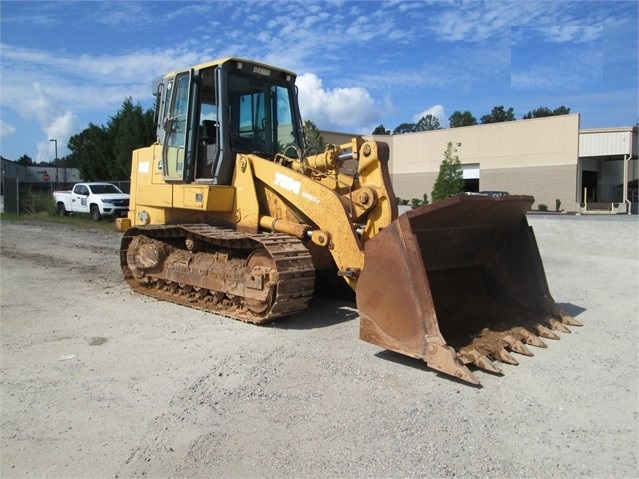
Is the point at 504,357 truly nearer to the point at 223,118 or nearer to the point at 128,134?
the point at 223,118

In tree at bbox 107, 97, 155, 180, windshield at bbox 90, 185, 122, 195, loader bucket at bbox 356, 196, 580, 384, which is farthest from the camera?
tree at bbox 107, 97, 155, 180

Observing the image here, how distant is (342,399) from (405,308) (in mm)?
1030

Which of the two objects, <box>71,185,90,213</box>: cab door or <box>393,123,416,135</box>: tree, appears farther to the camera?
<box>393,123,416,135</box>: tree

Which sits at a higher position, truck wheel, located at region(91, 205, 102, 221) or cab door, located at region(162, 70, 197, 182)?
cab door, located at region(162, 70, 197, 182)

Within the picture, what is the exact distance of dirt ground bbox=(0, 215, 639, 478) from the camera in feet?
11.2

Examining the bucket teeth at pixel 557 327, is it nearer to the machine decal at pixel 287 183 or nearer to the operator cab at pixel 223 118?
the machine decal at pixel 287 183

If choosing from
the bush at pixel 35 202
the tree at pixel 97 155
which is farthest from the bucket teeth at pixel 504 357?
the tree at pixel 97 155

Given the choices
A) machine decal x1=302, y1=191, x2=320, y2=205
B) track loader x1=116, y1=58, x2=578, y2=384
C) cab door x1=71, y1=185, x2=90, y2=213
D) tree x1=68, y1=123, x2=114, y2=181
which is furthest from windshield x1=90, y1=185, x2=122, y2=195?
machine decal x1=302, y1=191, x2=320, y2=205

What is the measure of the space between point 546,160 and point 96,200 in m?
32.3

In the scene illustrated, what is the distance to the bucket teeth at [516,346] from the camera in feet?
17.3

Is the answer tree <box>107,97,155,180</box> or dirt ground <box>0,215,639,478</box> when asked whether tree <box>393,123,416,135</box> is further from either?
dirt ground <box>0,215,639,478</box>

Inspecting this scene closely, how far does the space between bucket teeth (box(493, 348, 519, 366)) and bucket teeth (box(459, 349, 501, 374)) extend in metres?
0.29

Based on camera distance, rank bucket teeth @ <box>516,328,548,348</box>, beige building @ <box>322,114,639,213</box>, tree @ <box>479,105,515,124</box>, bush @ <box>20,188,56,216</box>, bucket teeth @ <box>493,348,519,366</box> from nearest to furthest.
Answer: bucket teeth @ <box>493,348,519,366</box>
bucket teeth @ <box>516,328,548,348</box>
bush @ <box>20,188,56,216</box>
beige building @ <box>322,114,639,213</box>
tree @ <box>479,105,515,124</box>

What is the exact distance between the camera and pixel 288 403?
4.29 meters
